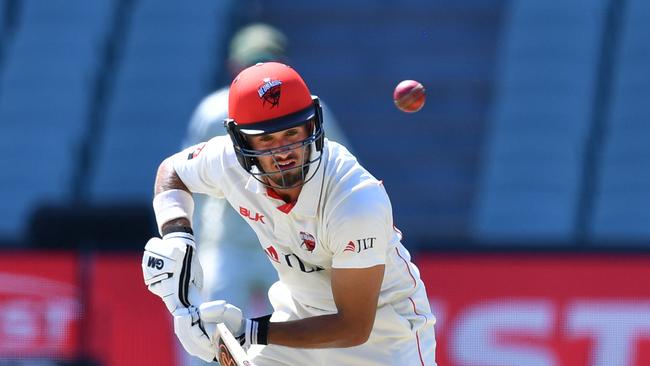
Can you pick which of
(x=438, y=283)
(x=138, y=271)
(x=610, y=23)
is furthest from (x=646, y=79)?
(x=138, y=271)

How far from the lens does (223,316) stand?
3.53 m

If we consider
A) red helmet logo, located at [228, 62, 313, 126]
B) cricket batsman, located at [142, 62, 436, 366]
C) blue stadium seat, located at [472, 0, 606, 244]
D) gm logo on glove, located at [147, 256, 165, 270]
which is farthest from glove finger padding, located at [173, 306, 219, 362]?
blue stadium seat, located at [472, 0, 606, 244]

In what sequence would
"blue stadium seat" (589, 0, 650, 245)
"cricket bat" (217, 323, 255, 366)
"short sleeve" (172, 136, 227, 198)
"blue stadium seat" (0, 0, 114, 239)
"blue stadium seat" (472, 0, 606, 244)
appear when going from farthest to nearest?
1. "blue stadium seat" (0, 0, 114, 239)
2. "blue stadium seat" (472, 0, 606, 244)
3. "blue stadium seat" (589, 0, 650, 245)
4. "short sleeve" (172, 136, 227, 198)
5. "cricket bat" (217, 323, 255, 366)

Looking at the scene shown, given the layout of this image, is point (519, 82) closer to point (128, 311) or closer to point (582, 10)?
point (582, 10)

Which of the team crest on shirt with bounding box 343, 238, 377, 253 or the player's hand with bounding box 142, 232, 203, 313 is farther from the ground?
the team crest on shirt with bounding box 343, 238, 377, 253

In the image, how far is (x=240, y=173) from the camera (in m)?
3.80

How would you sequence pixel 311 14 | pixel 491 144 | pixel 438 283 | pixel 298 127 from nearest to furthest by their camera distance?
pixel 298 127 < pixel 438 283 < pixel 491 144 < pixel 311 14

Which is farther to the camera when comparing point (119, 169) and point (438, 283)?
point (119, 169)

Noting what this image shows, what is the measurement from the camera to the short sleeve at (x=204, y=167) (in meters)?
3.88

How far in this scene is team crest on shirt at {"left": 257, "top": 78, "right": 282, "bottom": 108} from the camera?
11.5 feet

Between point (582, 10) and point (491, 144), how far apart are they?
1337 mm

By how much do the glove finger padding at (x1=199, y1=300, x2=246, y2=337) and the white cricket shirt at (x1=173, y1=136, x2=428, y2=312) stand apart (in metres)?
0.27

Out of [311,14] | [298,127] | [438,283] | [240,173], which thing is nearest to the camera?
[298,127]

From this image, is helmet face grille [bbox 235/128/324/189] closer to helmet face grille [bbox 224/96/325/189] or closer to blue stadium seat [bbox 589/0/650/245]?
helmet face grille [bbox 224/96/325/189]
